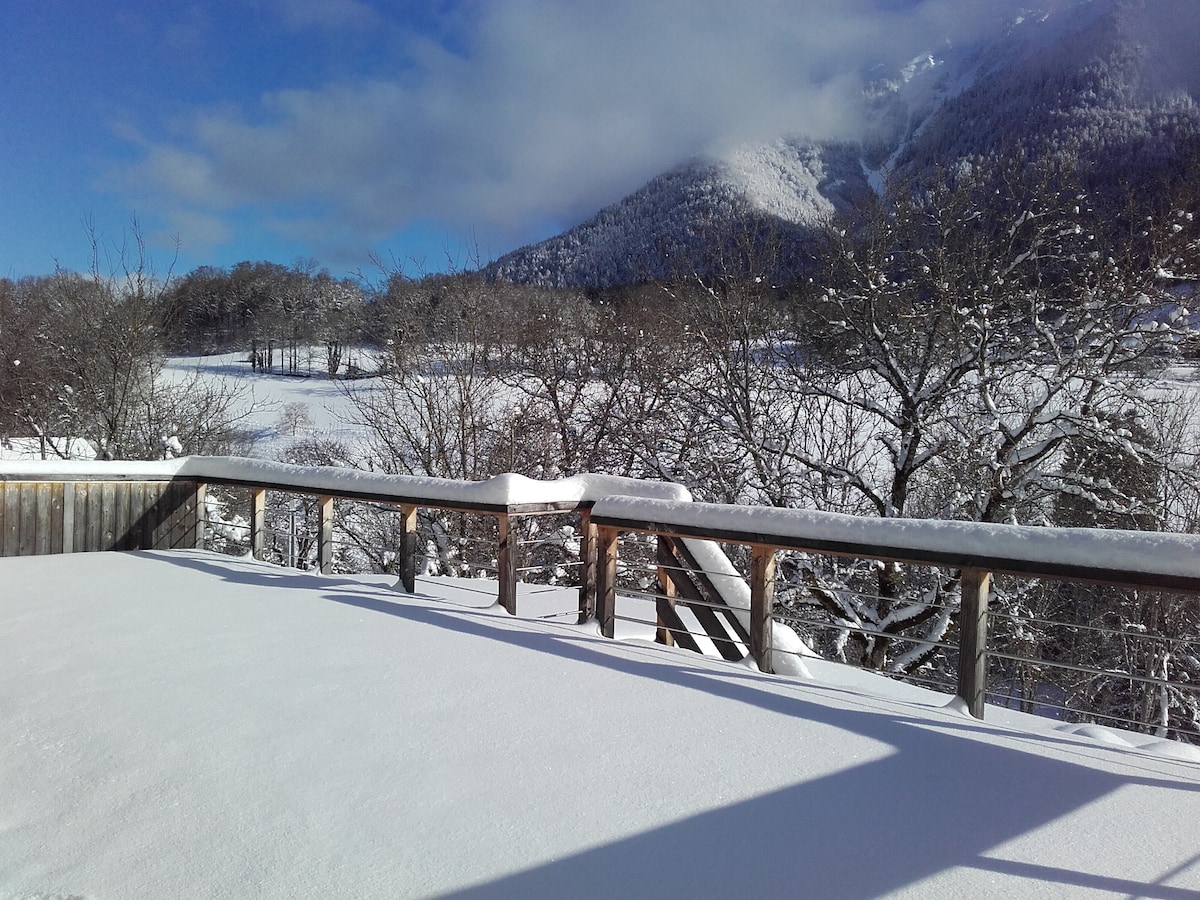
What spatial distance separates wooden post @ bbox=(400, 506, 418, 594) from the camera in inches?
189

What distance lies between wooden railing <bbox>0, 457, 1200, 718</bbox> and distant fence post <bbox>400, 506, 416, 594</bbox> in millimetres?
13

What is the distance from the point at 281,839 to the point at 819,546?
2.25m

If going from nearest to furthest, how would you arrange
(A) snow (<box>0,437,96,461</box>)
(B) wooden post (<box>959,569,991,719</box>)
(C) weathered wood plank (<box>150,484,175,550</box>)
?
(B) wooden post (<box>959,569,991,719</box>) < (C) weathered wood plank (<box>150,484,175,550</box>) < (A) snow (<box>0,437,96,461</box>)

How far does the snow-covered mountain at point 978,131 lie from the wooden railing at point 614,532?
8933 mm

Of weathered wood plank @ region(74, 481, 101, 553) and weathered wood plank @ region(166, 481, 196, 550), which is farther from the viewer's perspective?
weathered wood plank @ region(166, 481, 196, 550)

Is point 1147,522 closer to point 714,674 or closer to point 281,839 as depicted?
point 714,674

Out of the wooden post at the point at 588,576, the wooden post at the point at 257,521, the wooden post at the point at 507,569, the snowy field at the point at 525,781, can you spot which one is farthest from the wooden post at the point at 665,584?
the wooden post at the point at 257,521

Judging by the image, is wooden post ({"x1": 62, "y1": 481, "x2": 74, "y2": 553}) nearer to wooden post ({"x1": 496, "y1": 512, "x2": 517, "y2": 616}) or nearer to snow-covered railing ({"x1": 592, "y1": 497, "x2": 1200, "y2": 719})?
wooden post ({"x1": 496, "y1": 512, "x2": 517, "y2": 616})

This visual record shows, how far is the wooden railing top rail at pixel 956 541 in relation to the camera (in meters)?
2.36

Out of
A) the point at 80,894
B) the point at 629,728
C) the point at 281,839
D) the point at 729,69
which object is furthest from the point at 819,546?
the point at 729,69

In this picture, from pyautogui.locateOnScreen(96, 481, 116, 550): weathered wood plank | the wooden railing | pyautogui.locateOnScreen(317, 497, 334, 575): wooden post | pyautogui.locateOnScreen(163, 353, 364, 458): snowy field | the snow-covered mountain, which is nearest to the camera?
the wooden railing

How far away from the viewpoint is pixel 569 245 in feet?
160

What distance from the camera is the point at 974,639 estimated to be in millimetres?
2859

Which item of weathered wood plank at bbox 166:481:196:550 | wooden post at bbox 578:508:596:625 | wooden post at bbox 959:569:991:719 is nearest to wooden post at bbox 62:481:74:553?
weathered wood plank at bbox 166:481:196:550
